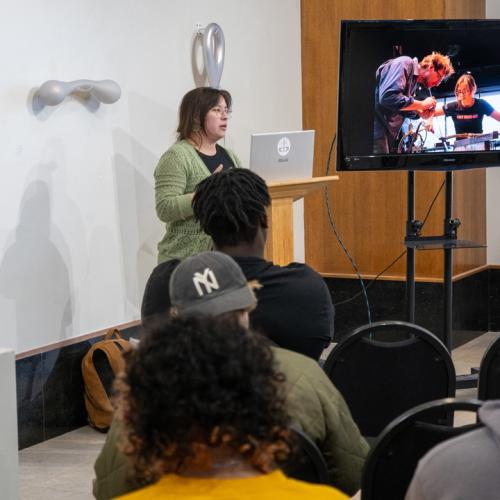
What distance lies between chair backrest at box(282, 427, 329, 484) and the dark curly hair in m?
0.62

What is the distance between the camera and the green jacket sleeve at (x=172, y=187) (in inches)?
173

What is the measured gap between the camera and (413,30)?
4.74 metres

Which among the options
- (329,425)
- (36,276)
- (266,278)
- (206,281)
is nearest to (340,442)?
(329,425)

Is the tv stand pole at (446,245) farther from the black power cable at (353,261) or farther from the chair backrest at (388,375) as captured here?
the chair backrest at (388,375)

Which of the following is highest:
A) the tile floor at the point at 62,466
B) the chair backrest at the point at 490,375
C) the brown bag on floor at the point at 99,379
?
the chair backrest at the point at 490,375

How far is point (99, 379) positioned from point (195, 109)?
1.35 m

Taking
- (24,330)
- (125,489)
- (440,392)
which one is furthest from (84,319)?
(125,489)

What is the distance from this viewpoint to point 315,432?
6.49 ft

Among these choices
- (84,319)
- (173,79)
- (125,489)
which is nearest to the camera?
(125,489)

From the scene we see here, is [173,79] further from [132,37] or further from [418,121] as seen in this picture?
[418,121]

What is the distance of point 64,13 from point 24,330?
1476mm

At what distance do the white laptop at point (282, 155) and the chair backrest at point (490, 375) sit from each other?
71.5 inches

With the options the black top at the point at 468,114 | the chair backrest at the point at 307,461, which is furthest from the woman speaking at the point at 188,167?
the chair backrest at the point at 307,461

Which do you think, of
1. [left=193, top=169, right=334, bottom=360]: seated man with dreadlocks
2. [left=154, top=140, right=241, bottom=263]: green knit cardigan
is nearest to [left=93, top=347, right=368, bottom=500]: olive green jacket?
[left=193, top=169, right=334, bottom=360]: seated man with dreadlocks
